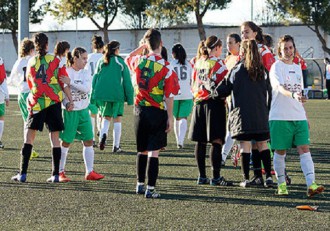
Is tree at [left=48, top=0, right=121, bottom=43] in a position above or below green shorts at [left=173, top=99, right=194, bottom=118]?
above

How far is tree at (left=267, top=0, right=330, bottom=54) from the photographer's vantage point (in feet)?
170

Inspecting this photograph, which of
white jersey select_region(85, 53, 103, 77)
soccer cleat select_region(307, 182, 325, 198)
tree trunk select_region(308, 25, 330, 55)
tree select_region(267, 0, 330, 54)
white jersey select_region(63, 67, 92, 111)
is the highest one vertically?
tree select_region(267, 0, 330, 54)

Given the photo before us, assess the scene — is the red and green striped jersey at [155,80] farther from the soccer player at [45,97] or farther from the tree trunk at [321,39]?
the tree trunk at [321,39]

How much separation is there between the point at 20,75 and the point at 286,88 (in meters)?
4.49

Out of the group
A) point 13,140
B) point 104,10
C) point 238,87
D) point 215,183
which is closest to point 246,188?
point 215,183

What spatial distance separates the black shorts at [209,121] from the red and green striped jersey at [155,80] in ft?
3.31

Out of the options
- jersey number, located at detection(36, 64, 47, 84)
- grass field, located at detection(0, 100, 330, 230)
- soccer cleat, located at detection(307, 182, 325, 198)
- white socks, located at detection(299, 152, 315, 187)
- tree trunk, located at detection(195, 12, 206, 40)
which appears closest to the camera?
grass field, located at detection(0, 100, 330, 230)

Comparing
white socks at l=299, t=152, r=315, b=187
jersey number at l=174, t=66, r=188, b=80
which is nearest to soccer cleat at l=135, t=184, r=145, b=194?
white socks at l=299, t=152, r=315, b=187

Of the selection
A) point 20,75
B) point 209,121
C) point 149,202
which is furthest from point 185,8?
point 149,202

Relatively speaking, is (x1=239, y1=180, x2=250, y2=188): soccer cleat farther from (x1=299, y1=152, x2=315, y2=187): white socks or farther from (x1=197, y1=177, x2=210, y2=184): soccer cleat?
(x1=299, y1=152, x2=315, y2=187): white socks

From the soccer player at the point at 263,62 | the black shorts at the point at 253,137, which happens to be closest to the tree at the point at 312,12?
the soccer player at the point at 263,62

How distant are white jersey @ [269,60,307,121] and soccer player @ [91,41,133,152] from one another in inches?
→ 194

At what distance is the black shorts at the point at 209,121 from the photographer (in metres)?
9.71

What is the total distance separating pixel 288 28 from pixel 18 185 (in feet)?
153
